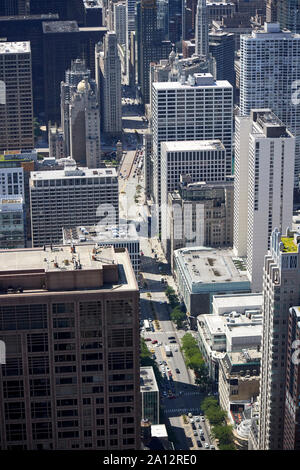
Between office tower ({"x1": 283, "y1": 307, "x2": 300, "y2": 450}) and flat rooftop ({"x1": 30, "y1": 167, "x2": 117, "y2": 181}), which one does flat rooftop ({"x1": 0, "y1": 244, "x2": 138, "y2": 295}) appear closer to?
office tower ({"x1": 283, "y1": 307, "x2": 300, "y2": 450})

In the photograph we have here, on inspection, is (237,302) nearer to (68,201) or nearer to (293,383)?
(68,201)

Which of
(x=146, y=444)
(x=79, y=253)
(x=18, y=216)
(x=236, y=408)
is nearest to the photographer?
(x=79, y=253)

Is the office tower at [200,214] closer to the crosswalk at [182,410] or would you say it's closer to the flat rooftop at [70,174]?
the flat rooftop at [70,174]

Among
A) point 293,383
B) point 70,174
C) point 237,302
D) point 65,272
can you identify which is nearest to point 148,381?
point 237,302

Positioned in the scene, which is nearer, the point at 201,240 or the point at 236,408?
the point at 236,408
